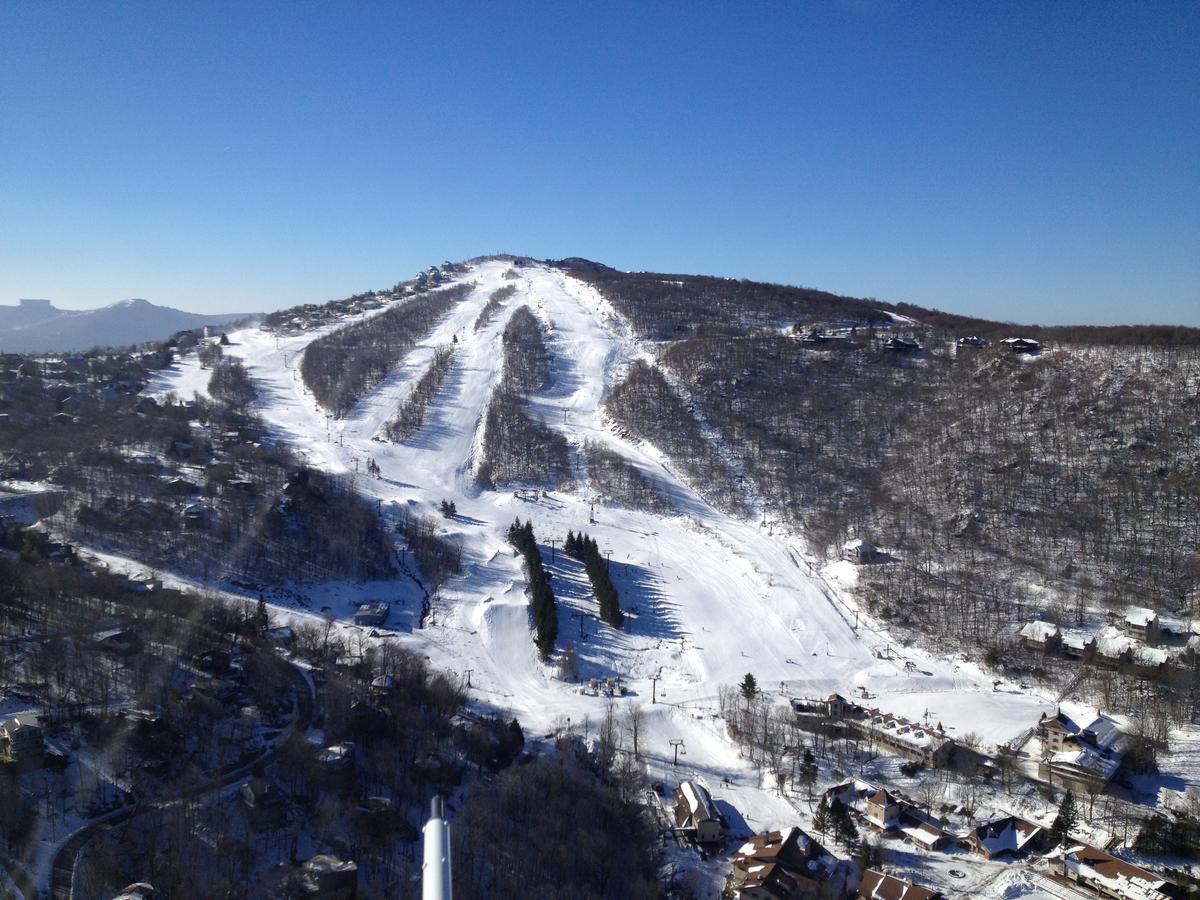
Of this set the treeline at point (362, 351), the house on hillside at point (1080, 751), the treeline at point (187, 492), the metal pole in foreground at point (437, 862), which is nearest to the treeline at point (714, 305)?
the treeline at point (362, 351)

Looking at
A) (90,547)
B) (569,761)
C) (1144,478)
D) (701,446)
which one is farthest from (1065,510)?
(90,547)

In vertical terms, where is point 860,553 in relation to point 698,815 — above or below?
above

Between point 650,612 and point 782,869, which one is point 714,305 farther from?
point 782,869

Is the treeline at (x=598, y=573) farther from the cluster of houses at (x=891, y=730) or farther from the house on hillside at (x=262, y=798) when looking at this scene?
the house on hillside at (x=262, y=798)

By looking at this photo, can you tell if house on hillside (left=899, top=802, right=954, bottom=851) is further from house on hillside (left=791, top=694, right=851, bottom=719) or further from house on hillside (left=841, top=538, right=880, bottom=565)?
house on hillside (left=841, top=538, right=880, bottom=565)

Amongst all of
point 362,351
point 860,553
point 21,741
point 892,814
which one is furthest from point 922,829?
point 362,351
